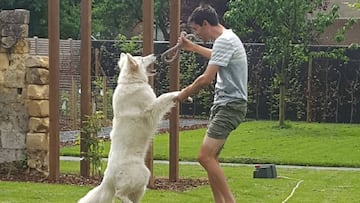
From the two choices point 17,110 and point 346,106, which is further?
point 346,106

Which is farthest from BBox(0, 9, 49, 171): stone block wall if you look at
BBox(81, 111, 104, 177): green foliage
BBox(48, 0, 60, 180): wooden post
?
BBox(81, 111, 104, 177): green foliage

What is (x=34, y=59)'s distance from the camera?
1227 centimetres

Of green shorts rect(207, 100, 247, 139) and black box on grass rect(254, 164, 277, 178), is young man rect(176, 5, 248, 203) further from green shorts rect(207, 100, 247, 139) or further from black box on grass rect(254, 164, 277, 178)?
black box on grass rect(254, 164, 277, 178)

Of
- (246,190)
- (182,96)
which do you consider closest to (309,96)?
(246,190)

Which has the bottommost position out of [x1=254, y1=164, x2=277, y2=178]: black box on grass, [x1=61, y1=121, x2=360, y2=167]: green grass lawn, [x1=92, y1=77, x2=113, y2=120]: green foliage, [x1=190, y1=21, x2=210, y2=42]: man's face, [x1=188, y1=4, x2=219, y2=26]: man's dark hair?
[x1=61, y1=121, x2=360, y2=167]: green grass lawn

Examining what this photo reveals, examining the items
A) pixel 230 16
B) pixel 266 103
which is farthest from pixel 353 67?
pixel 230 16

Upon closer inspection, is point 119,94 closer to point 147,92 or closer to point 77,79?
point 147,92

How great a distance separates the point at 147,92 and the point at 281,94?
48.2 ft

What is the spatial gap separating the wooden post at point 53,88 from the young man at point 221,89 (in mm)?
4026

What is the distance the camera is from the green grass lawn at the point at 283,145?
15383 millimetres

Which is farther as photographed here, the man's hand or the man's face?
the man's face

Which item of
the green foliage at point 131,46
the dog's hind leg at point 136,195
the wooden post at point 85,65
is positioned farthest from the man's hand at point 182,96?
the green foliage at point 131,46

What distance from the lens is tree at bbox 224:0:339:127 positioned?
68.4 ft

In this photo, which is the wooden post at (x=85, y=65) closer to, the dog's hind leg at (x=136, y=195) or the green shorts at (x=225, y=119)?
the dog's hind leg at (x=136, y=195)
